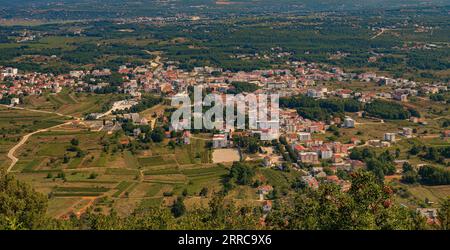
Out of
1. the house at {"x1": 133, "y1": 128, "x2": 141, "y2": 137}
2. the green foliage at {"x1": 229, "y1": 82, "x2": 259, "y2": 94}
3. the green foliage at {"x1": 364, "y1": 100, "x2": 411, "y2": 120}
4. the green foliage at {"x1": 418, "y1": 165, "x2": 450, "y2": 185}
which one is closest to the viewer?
the green foliage at {"x1": 418, "y1": 165, "x2": 450, "y2": 185}

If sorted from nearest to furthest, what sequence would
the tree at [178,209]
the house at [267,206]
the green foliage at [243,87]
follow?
the house at [267,206] → the tree at [178,209] → the green foliage at [243,87]

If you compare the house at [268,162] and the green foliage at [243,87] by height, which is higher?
the house at [268,162]

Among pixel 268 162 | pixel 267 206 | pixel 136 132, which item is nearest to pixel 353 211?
pixel 267 206

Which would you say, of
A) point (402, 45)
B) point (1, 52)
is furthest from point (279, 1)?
point (1, 52)

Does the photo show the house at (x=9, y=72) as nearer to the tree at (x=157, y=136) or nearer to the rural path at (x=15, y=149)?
the rural path at (x=15, y=149)

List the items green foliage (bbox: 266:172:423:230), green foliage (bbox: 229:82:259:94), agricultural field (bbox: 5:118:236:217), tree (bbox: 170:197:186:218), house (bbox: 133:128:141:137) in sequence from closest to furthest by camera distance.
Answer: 1. green foliage (bbox: 266:172:423:230)
2. tree (bbox: 170:197:186:218)
3. agricultural field (bbox: 5:118:236:217)
4. house (bbox: 133:128:141:137)
5. green foliage (bbox: 229:82:259:94)

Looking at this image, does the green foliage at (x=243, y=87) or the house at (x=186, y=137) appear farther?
the green foliage at (x=243, y=87)

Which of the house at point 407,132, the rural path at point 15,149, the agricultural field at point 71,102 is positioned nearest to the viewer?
the rural path at point 15,149

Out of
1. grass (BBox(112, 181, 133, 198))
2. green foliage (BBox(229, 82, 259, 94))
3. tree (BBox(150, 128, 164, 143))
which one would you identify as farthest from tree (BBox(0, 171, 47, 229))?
green foliage (BBox(229, 82, 259, 94))

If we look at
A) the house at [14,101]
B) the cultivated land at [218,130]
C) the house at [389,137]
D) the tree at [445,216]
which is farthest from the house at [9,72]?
the tree at [445,216]

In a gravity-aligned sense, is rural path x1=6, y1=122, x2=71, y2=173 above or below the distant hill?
below

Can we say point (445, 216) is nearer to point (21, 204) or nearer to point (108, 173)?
point (21, 204)

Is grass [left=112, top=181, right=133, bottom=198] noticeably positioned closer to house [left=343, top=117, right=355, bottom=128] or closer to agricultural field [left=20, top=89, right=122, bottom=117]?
agricultural field [left=20, top=89, right=122, bottom=117]
